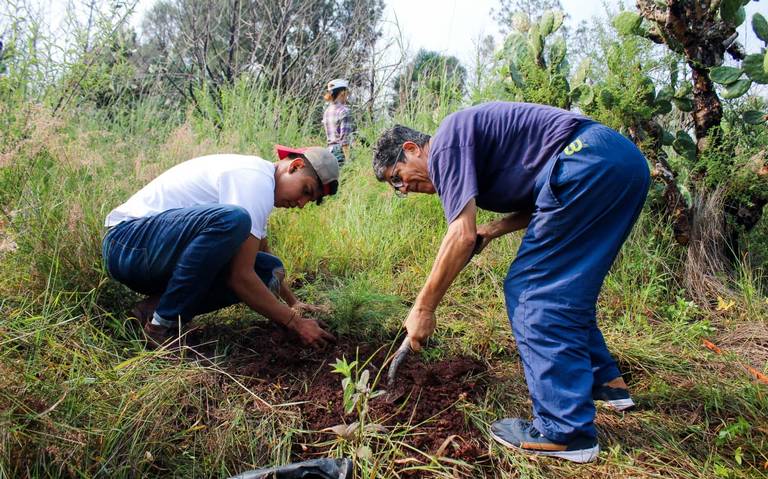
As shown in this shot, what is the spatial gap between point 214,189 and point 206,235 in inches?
12.9

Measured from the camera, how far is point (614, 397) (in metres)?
2.75

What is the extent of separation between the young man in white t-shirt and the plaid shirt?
332cm

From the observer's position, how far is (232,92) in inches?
233

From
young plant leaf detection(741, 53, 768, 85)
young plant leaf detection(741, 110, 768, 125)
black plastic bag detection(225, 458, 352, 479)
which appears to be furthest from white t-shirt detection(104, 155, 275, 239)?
young plant leaf detection(741, 110, 768, 125)

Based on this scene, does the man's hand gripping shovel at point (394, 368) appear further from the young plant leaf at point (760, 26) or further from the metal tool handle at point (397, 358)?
the young plant leaf at point (760, 26)

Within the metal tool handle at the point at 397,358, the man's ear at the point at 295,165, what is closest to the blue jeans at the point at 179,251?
the man's ear at the point at 295,165

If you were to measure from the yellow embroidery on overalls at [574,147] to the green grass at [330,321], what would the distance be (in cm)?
120

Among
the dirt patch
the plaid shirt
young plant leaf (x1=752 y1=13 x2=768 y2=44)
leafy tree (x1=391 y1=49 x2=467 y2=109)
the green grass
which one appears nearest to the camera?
the green grass

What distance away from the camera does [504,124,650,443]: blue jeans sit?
227cm

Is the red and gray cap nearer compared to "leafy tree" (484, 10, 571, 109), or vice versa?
the red and gray cap

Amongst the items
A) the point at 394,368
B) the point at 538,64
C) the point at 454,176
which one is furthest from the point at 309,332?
the point at 538,64

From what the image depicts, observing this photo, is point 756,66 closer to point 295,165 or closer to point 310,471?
point 295,165

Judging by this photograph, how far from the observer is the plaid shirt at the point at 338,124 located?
21.0 ft

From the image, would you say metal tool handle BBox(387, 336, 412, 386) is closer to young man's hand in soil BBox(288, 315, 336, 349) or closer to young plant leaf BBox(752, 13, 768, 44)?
young man's hand in soil BBox(288, 315, 336, 349)
